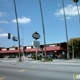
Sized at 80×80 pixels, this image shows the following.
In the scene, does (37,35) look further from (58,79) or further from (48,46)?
(58,79)

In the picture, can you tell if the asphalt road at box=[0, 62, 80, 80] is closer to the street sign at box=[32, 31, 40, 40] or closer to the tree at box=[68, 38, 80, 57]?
the street sign at box=[32, 31, 40, 40]

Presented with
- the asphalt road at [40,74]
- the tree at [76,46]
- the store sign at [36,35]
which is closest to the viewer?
the asphalt road at [40,74]

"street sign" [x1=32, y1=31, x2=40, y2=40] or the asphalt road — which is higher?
"street sign" [x1=32, y1=31, x2=40, y2=40]

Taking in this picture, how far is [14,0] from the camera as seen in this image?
49.7 metres

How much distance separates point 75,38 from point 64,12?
20.6 m

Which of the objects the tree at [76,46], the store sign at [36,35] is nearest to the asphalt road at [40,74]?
the store sign at [36,35]

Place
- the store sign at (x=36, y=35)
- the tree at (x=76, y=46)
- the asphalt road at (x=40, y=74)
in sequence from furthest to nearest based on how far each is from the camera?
the tree at (x=76, y=46), the store sign at (x=36, y=35), the asphalt road at (x=40, y=74)

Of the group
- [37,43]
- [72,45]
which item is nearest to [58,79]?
[37,43]

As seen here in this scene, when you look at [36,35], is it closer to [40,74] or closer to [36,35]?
[36,35]

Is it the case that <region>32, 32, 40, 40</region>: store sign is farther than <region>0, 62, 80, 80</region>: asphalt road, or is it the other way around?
<region>32, 32, 40, 40</region>: store sign

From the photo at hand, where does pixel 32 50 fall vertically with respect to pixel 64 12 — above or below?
below

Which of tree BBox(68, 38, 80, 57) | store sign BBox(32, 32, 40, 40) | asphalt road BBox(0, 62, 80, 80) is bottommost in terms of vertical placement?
asphalt road BBox(0, 62, 80, 80)

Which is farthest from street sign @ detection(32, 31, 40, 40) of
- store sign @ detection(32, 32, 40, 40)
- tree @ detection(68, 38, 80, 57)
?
tree @ detection(68, 38, 80, 57)

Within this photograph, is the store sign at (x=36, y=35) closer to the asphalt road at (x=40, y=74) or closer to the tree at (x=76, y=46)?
the tree at (x=76, y=46)
